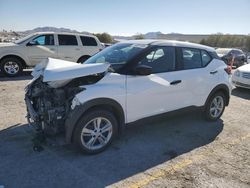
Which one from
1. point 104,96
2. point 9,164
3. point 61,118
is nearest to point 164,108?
point 104,96

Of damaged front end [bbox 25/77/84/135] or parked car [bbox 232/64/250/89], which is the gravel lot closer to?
damaged front end [bbox 25/77/84/135]

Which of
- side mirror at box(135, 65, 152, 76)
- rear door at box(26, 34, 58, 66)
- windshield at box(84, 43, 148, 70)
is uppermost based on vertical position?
windshield at box(84, 43, 148, 70)

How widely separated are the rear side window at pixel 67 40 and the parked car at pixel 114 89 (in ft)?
24.6

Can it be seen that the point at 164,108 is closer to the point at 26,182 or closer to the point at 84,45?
the point at 26,182

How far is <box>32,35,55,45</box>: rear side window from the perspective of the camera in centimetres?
1194

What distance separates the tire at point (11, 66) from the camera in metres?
11.3

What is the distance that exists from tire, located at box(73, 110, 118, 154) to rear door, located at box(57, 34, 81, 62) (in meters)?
8.53

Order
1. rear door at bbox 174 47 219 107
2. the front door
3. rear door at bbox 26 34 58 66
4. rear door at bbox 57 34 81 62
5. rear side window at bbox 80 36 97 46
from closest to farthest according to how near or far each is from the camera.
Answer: the front door < rear door at bbox 174 47 219 107 < rear door at bbox 26 34 58 66 < rear door at bbox 57 34 81 62 < rear side window at bbox 80 36 97 46

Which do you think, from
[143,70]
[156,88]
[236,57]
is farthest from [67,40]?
[236,57]

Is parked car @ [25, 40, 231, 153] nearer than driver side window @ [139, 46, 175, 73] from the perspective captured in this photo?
Yes

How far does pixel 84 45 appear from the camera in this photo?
13016 millimetres

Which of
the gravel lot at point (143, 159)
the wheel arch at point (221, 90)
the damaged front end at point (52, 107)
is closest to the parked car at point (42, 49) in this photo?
the gravel lot at point (143, 159)

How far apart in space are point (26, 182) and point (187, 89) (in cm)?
325

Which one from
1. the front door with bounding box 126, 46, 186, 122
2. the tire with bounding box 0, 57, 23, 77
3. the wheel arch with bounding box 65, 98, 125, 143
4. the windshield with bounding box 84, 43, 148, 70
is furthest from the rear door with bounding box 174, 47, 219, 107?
the tire with bounding box 0, 57, 23, 77
